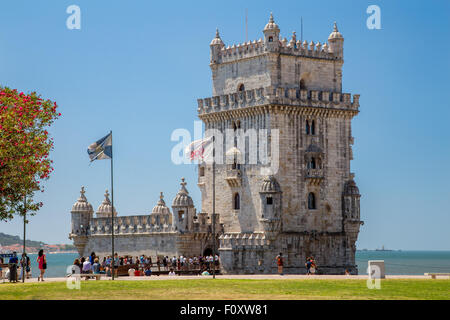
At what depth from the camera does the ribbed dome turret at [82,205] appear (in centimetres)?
9804

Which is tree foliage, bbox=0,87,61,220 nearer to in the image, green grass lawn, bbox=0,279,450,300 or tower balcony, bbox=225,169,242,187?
green grass lawn, bbox=0,279,450,300

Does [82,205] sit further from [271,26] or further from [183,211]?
[271,26]

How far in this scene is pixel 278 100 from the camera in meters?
82.4

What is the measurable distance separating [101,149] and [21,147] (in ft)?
36.7

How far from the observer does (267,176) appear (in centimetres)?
8169

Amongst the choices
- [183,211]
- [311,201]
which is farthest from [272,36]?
[183,211]

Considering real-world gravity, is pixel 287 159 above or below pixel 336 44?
below

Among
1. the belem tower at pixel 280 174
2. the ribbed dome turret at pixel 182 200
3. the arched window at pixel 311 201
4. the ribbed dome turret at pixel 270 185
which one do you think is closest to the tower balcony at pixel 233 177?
the belem tower at pixel 280 174

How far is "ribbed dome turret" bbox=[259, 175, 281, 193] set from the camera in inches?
3187

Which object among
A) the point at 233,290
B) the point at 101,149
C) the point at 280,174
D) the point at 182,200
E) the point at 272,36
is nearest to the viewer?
the point at 233,290

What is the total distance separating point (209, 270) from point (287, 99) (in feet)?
51.3

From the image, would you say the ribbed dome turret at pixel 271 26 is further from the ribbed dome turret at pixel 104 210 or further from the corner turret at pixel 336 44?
the ribbed dome turret at pixel 104 210

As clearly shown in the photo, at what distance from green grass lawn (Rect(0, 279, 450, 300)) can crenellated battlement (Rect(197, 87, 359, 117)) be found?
83.8 ft

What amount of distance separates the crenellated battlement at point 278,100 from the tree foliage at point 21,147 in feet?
84.8
